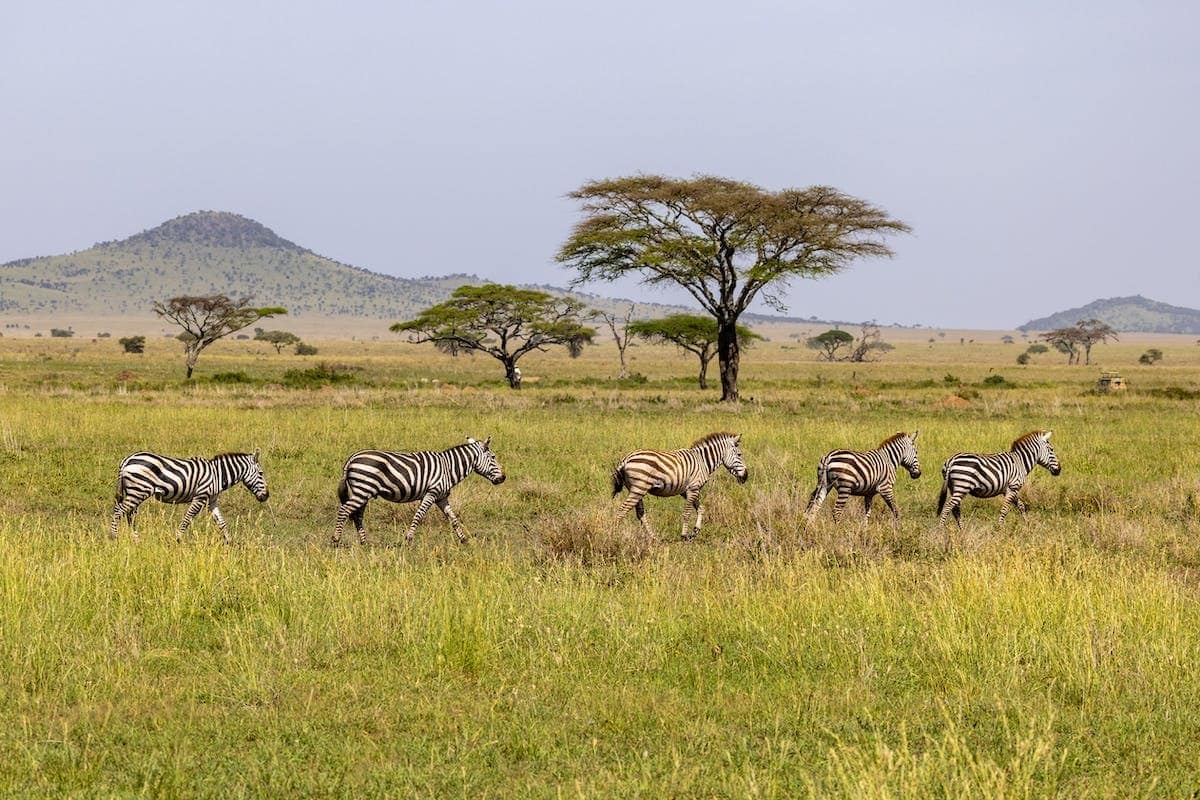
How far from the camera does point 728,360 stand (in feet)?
120

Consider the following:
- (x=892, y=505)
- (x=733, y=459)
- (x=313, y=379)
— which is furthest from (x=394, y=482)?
(x=313, y=379)

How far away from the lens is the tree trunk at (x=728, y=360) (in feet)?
117

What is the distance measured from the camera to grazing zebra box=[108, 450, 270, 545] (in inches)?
451

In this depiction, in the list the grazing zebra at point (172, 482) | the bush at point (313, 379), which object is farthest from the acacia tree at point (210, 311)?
the grazing zebra at point (172, 482)

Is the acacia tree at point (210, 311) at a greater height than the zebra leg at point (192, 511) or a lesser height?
greater

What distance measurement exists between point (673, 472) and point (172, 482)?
5.91 m

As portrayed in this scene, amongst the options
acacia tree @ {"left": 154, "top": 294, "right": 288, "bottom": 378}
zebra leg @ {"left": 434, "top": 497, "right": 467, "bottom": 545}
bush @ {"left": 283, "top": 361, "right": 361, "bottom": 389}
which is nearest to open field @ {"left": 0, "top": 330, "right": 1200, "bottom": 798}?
zebra leg @ {"left": 434, "top": 497, "right": 467, "bottom": 545}

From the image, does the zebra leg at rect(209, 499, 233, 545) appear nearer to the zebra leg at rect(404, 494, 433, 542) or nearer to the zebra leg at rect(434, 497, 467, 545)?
the zebra leg at rect(404, 494, 433, 542)

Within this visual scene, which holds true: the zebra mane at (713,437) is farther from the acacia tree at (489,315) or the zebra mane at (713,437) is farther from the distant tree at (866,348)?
the distant tree at (866,348)

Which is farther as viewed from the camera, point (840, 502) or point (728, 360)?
point (728, 360)

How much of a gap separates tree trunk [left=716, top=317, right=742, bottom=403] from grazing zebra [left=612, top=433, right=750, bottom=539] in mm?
21196

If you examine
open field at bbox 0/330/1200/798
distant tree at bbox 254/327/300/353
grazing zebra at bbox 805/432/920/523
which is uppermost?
distant tree at bbox 254/327/300/353

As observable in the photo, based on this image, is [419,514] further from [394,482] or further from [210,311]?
[210,311]

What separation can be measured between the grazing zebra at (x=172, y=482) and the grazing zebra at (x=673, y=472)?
4.66 metres
